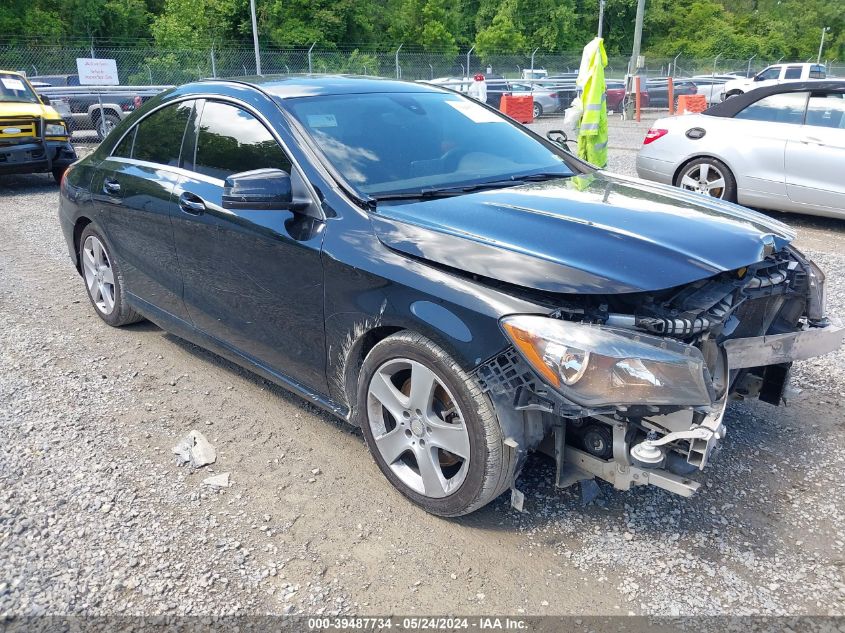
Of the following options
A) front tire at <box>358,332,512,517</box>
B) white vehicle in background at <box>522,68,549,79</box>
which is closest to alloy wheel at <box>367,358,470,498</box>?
front tire at <box>358,332,512,517</box>

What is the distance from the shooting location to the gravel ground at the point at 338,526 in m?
2.43

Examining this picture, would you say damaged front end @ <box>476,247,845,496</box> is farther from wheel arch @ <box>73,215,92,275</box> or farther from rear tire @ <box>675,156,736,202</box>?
rear tire @ <box>675,156,736,202</box>

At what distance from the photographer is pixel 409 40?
176 ft

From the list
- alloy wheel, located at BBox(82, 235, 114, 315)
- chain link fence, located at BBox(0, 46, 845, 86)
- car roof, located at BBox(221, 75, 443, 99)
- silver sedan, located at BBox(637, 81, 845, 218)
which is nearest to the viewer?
car roof, located at BBox(221, 75, 443, 99)

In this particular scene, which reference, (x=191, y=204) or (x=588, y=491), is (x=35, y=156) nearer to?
(x=191, y=204)

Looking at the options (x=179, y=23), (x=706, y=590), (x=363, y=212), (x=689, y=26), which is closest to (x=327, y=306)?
(x=363, y=212)

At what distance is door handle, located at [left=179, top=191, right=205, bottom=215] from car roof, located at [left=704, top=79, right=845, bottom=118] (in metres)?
6.48

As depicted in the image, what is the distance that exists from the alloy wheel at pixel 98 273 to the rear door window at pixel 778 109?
6.74 m

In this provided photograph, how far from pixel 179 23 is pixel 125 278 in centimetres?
4154

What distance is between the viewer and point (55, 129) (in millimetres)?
11031

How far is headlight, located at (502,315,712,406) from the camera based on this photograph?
230 centimetres

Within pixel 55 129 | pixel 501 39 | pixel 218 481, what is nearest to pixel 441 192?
pixel 218 481

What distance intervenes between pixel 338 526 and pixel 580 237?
149cm

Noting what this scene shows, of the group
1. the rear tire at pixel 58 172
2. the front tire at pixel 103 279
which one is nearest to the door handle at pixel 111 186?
the front tire at pixel 103 279
